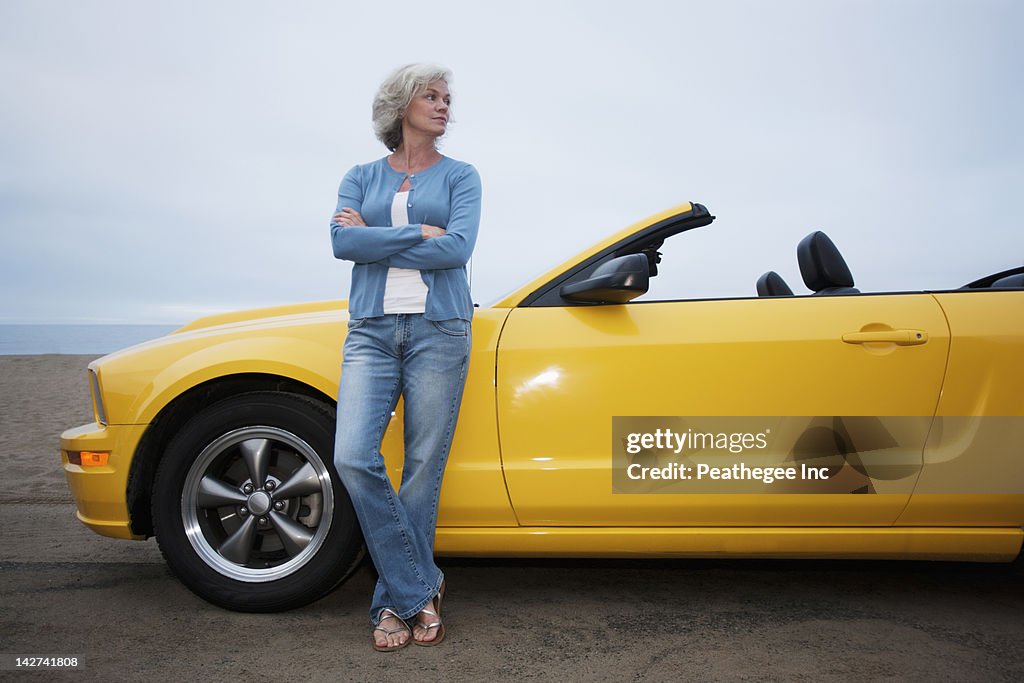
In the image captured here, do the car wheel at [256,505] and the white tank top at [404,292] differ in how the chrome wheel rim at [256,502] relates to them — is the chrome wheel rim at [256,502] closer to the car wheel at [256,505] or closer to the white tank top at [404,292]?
the car wheel at [256,505]

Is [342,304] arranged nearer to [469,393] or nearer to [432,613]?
[469,393]

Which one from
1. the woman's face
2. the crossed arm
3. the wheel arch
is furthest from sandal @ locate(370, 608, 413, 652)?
the woman's face

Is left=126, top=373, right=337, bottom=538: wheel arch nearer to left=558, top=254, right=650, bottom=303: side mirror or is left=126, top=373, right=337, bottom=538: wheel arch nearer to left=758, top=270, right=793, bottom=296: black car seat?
left=558, top=254, right=650, bottom=303: side mirror

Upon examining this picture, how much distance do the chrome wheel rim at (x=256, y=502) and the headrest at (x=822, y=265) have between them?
6.80 feet

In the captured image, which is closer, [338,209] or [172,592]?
[338,209]

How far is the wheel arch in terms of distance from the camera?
275cm

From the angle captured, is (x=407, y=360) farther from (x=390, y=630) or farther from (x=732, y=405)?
(x=732, y=405)

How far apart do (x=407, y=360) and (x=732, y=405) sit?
1.11m

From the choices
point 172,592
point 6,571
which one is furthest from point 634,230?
point 6,571

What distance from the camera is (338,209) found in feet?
8.46

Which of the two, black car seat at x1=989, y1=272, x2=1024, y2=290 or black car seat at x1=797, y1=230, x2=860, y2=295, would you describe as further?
black car seat at x1=797, y1=230, x2=860, y2=295

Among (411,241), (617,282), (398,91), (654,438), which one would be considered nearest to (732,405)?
(654,438)

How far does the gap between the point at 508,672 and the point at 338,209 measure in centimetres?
160

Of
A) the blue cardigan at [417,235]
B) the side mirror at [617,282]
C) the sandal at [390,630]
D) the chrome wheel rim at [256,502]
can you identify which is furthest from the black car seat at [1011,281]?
the chrome wheel rim at [256,502]
